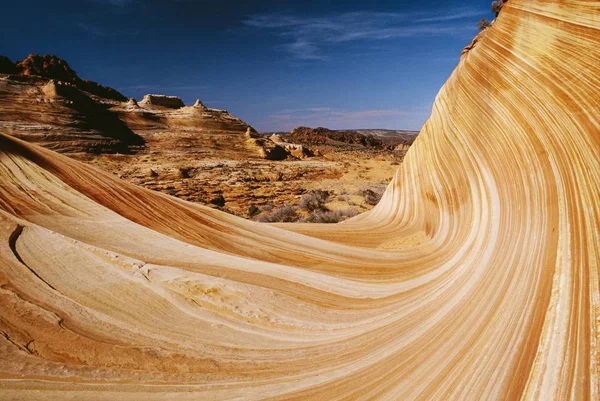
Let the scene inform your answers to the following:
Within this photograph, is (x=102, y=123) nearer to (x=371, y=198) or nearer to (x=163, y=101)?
(x=163, y=101)

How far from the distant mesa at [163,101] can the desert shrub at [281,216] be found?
3290cm

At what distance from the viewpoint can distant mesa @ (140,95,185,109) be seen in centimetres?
3700

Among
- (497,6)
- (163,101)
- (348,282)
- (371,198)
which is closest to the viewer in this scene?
(348,282)

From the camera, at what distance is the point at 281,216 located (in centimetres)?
850

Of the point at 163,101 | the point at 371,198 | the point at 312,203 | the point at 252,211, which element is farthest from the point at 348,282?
the point at 163,101

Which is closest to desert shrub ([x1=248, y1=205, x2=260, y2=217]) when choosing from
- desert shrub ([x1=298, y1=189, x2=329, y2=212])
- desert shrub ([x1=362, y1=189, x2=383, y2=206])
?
desert shrub ([x1=298, y1=189, x2=329, y2=212])

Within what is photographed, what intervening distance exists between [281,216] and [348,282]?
6.54 m

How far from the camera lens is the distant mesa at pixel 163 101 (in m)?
37.0

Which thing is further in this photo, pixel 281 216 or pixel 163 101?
pixel 163 101

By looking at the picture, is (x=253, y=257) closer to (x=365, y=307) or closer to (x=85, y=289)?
(x=365, y=307)

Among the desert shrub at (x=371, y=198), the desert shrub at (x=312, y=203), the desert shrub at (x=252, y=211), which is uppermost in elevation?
the desert shrub at (x=371, y=198)

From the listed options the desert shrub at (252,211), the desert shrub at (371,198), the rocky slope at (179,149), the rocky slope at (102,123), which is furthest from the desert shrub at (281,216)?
the rocky slope at (102,123)

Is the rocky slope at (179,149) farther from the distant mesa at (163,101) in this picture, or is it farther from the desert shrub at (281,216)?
the desert shrub at (281,216)

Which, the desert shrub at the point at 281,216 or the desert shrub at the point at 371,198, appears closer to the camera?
the desert shrub at the point at 281,216
